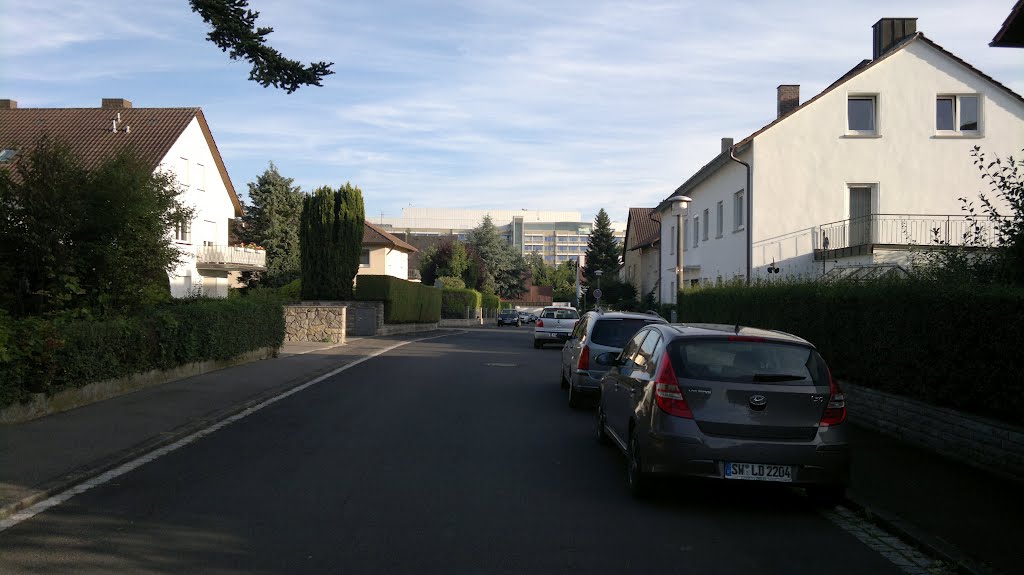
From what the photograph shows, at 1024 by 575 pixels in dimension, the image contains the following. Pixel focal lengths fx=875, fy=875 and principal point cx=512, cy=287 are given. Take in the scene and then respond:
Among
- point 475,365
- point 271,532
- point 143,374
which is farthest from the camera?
point 475,365

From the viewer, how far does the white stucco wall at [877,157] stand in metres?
27.8

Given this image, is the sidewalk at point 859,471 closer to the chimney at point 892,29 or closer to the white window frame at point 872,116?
the white window frame at point 872,116

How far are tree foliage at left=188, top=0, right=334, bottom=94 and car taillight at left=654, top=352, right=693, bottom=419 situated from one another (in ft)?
20.4

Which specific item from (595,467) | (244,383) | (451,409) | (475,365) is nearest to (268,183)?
(475,365)

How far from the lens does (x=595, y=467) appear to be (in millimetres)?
8625

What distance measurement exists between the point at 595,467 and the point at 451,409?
472cm

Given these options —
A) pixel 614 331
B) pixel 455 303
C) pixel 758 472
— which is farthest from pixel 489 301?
pixel 758 472

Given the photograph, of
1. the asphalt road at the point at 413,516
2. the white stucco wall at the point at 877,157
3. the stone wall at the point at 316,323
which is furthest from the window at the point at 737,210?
the asphalt road at the point at 413,516

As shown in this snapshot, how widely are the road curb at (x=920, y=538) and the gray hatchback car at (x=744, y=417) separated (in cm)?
24

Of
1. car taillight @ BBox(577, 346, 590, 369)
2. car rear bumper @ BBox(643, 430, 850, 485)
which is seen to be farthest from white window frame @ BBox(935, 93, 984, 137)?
car rear bumper @ BBox(643, 430, 850, 485)

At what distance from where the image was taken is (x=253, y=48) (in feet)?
35.5

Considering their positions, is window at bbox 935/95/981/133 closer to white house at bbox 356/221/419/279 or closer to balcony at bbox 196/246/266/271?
balcony at bbox 196/246/266/271

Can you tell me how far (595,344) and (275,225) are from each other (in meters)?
46.1

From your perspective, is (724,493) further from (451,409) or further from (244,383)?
(244,383)
